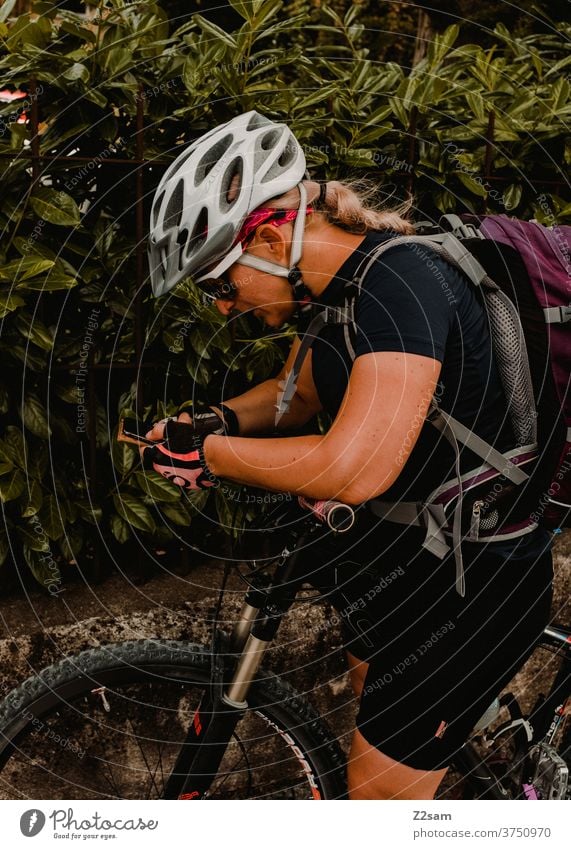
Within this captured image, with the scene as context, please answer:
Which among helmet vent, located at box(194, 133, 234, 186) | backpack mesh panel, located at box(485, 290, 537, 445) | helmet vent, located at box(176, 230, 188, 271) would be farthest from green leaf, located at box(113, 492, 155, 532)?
backpack mesh panel, located at box(485, 290, 537, 445)

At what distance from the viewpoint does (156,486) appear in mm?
2805

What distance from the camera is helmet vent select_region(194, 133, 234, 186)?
2004 millimetres

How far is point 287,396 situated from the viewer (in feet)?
7.31

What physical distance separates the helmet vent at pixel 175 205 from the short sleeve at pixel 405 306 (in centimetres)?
52

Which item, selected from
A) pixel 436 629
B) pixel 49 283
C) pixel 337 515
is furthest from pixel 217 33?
pixel 436 629

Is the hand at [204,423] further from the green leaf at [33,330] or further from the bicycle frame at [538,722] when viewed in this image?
the bicycle frame at [538,722]

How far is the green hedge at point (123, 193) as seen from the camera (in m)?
2.51

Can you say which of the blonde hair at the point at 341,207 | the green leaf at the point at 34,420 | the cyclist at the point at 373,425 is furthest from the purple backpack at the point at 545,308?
the green leaf at the point at 34,420

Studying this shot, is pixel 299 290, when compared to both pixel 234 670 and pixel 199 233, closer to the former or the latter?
pixel 199 233

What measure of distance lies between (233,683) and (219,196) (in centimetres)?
128
